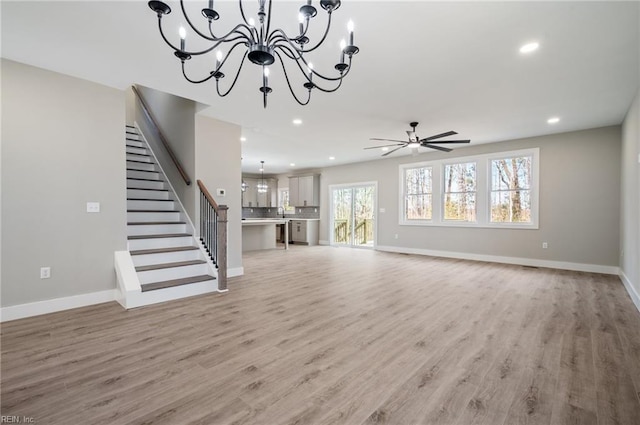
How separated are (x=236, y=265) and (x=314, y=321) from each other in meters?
2.52

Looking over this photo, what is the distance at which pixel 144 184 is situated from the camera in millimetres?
5449

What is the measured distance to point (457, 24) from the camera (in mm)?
2422

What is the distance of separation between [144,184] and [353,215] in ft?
19.8

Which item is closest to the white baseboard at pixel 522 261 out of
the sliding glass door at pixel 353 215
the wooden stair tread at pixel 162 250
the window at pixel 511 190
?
the window at pixel 511 190

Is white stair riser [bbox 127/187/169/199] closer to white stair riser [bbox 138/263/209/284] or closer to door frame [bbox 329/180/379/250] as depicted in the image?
white stair riser [bbox 138/263/209/284]

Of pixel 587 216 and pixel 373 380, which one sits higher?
Answer: pixel 587 216

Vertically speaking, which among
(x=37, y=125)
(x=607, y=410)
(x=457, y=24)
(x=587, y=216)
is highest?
(x=457, y=24)

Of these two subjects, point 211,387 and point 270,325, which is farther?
point 270,325

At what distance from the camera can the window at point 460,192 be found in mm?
6926

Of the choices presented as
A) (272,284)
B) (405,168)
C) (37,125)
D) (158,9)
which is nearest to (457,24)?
(158,9)

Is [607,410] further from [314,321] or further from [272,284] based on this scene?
[272,284]

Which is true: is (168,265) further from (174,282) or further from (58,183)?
(58,183)

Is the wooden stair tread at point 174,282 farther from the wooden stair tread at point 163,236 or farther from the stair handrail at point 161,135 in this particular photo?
the stair handrail at point 161,135

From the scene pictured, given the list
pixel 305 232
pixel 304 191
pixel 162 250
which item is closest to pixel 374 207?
pixel 305 232
